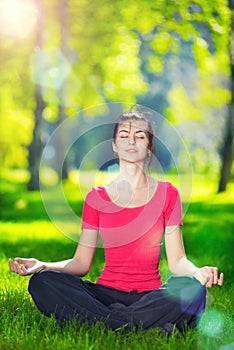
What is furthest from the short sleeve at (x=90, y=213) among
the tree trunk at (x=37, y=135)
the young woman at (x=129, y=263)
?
the tree trunk at (x=37, y=135)

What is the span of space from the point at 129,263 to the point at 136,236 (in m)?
0.15

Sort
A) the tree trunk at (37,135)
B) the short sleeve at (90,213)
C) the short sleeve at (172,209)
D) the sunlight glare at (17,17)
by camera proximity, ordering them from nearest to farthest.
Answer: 1. the short sleeve at (172,209)
2. the short sleeve at (90,213)
3. the sunlight glare at (17,17)
4. the tree trunk at (37,135)

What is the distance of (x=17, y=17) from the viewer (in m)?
10.9

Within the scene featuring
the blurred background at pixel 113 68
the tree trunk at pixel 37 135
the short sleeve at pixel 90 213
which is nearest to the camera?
the short sleeve at pixel 90 213

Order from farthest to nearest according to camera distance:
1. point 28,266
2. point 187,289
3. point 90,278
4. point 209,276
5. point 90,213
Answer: point 90,278, point 90,213, point 28,266, point 187,289, point 209,276

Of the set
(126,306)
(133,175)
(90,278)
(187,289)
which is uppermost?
(133,175)

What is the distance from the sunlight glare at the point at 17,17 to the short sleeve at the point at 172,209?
291 inches

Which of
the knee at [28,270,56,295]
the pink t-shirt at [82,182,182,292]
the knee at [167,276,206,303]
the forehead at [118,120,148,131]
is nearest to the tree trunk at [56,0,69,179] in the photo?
the forehead at [118,120,148,131]

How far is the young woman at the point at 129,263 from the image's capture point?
3.29 meters

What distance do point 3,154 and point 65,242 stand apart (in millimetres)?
10995

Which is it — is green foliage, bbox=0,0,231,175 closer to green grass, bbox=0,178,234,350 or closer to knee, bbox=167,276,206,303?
green grass, bbox=0,178,234,350

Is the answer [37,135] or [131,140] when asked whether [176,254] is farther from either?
[37,135]

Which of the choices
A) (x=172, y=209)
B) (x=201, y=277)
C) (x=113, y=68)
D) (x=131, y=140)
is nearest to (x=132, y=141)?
(x=131, y=140)

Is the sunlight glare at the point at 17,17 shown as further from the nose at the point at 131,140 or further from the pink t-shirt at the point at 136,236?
the pink t-shirt at the point at 136,236
